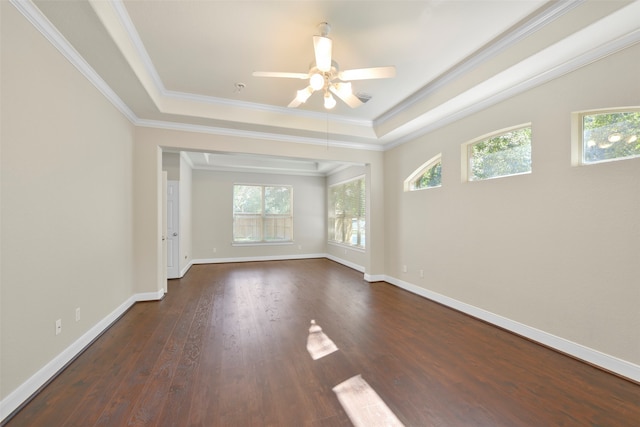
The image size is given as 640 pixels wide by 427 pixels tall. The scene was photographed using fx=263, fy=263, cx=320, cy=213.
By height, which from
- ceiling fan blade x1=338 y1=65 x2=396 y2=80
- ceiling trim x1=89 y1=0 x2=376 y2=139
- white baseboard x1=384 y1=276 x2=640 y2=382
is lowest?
white baseboard x1=384 y1=276 x2=640 y2=382

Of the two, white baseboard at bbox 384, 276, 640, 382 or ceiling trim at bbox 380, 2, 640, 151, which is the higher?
ceiling trim at bbox 380, 2, 640, 151

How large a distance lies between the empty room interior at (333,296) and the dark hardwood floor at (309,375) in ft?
0.07

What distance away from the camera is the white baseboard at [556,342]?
82.4 inches

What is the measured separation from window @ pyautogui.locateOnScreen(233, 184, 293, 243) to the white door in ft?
6.87

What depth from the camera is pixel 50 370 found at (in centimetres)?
206

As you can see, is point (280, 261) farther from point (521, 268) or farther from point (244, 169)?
point (521, 268)

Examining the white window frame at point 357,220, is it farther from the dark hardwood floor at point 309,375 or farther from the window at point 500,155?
the dark hardwood floor at point 309,375

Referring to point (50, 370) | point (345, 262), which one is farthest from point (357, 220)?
point (50, 370)

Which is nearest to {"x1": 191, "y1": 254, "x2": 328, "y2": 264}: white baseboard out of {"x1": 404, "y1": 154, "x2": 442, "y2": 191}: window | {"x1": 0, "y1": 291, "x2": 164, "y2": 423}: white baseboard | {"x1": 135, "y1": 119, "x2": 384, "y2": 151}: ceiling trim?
{"x1": 0, "y1": 291, "x2": 164, "y2": 423}: white baseboard

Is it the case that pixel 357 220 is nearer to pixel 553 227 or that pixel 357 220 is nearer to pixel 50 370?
pixel 553 227

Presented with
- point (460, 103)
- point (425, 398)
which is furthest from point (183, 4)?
point (425, 398)

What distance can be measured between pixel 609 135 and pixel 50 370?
4993 mm

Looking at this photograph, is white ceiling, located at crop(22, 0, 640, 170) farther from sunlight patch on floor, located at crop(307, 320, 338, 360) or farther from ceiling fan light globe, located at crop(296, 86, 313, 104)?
sunlight patch on floor, located at crop(307, 320, 338, 360)

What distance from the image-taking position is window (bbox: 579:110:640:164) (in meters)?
2.14
